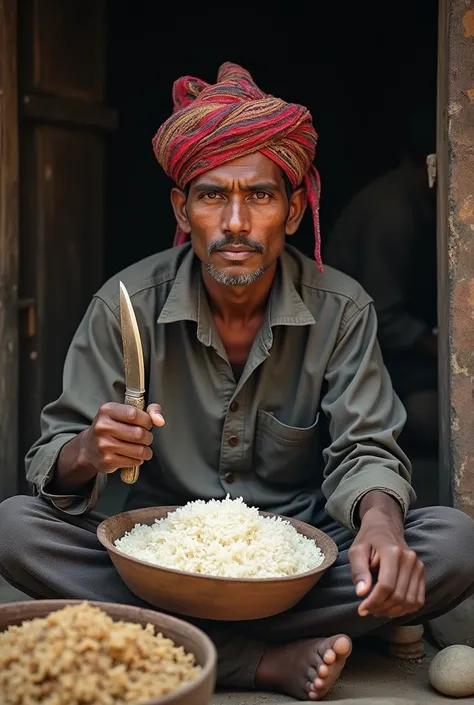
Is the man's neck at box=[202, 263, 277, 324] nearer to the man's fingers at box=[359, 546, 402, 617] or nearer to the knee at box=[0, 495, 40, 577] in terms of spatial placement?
the knee at box=[0, 495, 40, 577]

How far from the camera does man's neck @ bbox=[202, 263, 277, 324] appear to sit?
10.7 feet

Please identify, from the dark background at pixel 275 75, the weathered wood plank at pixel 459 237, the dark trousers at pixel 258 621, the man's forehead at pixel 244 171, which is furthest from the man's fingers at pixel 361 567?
the dark background at pixel 275 75

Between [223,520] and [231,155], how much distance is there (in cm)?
111

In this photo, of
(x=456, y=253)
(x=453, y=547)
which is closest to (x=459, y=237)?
(x=456, y=253)

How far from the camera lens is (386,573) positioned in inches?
93.8

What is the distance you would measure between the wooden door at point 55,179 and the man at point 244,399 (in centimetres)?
90

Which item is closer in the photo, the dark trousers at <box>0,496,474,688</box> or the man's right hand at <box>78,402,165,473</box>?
the man's right hand at <box>78,402,165,473</box>

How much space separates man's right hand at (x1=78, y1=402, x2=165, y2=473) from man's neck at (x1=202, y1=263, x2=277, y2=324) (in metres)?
0.78

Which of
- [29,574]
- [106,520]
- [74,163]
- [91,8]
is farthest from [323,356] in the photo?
[91,8]

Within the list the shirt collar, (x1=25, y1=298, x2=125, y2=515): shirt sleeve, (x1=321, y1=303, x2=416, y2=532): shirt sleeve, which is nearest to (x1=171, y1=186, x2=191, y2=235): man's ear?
the shirt collar

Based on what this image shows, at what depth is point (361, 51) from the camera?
623 centimetres

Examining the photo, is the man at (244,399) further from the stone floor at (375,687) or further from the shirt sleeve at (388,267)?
the shirt sleeve at (388,267)

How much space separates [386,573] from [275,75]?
173 inches

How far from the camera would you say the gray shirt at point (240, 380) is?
10.4 feet
